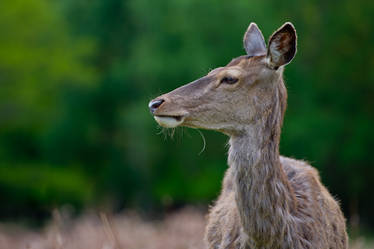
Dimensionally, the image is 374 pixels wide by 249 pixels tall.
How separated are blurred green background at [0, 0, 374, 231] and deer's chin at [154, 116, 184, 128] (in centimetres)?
2318

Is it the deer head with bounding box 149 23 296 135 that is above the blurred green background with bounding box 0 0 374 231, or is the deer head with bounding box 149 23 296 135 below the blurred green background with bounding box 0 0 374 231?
above

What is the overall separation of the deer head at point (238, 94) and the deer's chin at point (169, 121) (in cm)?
1

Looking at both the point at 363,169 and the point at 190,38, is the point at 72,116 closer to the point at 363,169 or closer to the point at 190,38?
the point at 190,38

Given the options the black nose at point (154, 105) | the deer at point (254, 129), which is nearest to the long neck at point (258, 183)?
the deer at point (254, 129)

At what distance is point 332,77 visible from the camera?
33625 mm

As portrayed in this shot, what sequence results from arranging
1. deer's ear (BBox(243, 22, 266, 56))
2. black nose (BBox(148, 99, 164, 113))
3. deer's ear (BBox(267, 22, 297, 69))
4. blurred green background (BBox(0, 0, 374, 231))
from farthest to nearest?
blurred green background (BBox(0, 0, 374, 231)), deer's ear (BBox(243, 22, 266, 56)), deer's ear (BBox(267, 22, 297, 69)), black nose (BBox(148, 99, 164, 113))

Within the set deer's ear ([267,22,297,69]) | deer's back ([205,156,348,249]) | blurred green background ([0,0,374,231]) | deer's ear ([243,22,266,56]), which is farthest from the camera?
blurred green background ([0,0,374,231])

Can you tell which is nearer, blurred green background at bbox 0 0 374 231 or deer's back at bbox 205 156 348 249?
deer's back at bbox 205 156 348 249

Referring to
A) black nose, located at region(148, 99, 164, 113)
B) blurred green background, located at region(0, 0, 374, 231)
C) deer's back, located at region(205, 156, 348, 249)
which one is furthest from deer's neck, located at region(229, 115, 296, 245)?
blurred green background, located at region(0, 0, 374, 231)

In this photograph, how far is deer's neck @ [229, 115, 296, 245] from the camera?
214 inches

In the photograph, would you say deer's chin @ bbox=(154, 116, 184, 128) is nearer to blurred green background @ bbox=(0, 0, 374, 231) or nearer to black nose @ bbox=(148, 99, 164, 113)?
black nose @ bbox=(148, 99, 164, 113)

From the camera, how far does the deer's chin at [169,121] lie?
536cm

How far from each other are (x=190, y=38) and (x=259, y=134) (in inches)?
1176

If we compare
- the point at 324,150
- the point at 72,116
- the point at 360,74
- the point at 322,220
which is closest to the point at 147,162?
the point at 72,116
